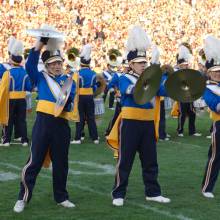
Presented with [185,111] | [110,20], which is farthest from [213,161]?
[110,20]

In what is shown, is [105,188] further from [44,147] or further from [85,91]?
[85,91]

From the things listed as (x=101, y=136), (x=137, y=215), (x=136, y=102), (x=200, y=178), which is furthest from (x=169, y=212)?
(x=101, y=136)

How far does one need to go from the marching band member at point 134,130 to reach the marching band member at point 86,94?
5032mm

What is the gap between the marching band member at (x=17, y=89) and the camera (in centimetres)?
1107

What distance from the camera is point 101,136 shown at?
12805mm

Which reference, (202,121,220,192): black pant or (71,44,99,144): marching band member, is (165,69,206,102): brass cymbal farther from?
(71,44,99,144): marching band member

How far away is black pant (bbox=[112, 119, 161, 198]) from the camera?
6.54 meters

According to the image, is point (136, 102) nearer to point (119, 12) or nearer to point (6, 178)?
point (6, 178)

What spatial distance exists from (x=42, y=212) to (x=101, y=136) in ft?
21.5

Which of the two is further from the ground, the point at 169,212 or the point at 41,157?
the point at 41,157

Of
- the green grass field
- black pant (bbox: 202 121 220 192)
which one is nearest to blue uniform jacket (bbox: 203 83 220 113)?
black pant (bbox: 202 121 220 192)

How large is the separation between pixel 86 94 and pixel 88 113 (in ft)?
1.23

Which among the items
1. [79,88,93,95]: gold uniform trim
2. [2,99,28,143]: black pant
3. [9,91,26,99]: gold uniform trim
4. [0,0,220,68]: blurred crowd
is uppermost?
[0,0,220,68]: blurred crowd

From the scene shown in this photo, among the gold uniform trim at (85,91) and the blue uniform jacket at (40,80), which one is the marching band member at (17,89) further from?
the blue uniform jacket at (40,80)
